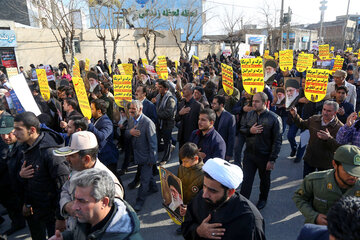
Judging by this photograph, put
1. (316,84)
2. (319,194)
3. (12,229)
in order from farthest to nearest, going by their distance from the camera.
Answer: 1. (316,84)
2. (12,229)
3. (319,194)

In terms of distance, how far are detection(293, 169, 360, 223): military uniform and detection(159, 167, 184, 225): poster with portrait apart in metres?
1.21

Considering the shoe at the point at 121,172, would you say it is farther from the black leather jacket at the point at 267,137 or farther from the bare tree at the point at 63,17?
the bare tree at the point at 63,17

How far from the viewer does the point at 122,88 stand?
5727mm

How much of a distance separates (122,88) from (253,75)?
284 centimetres

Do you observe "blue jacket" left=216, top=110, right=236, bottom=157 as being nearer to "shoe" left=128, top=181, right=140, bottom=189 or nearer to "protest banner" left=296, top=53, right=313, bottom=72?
"shoe" left=128, top=181, right=140, bottom=189

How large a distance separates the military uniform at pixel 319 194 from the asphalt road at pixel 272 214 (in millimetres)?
1375

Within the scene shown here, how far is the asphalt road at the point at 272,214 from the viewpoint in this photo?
150 inches

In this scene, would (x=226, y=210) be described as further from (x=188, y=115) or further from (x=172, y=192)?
(x=188, y=115)

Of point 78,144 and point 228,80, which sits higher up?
point 228,80

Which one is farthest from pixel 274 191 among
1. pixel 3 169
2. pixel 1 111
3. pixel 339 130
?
pixel 1 111

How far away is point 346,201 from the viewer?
133 cm

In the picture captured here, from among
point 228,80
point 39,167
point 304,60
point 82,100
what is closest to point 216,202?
point 39,167

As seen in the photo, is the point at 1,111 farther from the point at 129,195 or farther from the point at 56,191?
the point at 129,195

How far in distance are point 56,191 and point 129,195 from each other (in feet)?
7.00
